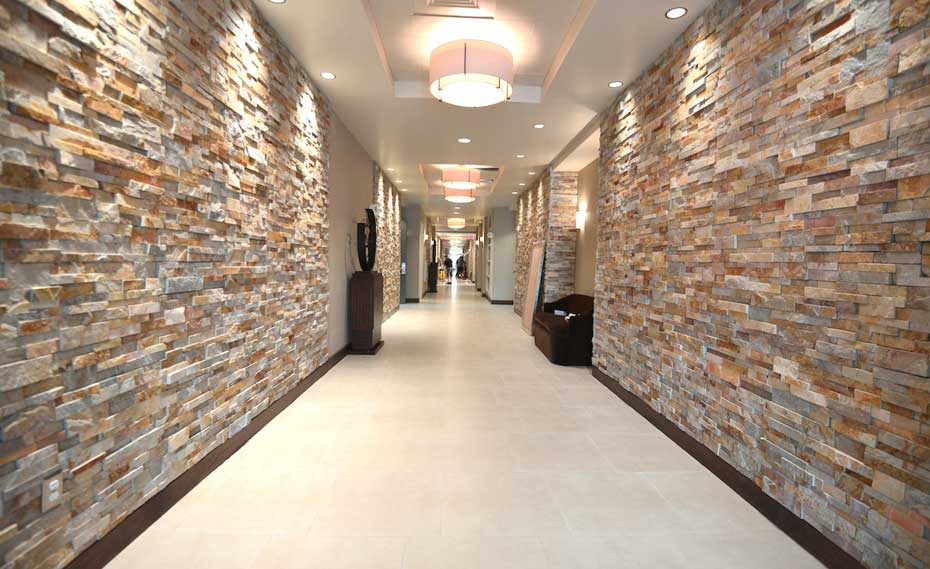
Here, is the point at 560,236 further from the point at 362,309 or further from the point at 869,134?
the point at 869,134

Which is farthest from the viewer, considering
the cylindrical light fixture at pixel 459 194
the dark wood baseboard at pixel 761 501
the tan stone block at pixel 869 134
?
the cylindrical light fixture at pixel 459 194

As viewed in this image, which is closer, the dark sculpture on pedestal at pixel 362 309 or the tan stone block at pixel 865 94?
the tan stone block at pixel 865 94

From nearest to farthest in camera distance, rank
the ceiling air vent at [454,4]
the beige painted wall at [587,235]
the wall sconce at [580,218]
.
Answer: the ceiling air vent at [454,4] → the beige painted wall at [587,235] → the wall sconce at [580,218]

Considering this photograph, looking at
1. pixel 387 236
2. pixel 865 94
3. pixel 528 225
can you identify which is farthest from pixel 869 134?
pixel 528 225

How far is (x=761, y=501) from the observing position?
2318 mm

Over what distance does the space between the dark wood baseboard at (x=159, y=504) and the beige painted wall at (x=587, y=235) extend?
5.40 metres

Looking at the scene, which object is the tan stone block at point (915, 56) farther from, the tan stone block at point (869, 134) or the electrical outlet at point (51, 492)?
the electrical outlet at point (51, 492)

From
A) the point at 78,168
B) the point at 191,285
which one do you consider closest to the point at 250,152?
the point at 191,285

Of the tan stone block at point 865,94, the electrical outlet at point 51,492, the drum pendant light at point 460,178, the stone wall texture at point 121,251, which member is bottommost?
the electrical outlet at point 51,492

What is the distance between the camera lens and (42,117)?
1.53 metres

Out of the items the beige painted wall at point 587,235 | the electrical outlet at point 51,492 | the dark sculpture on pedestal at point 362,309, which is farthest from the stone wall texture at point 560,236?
the electrical outlet at point 51,492

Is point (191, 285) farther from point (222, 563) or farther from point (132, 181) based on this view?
point (222, 563)

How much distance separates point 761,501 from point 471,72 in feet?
12.0

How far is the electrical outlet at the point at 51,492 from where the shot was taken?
154 cm
